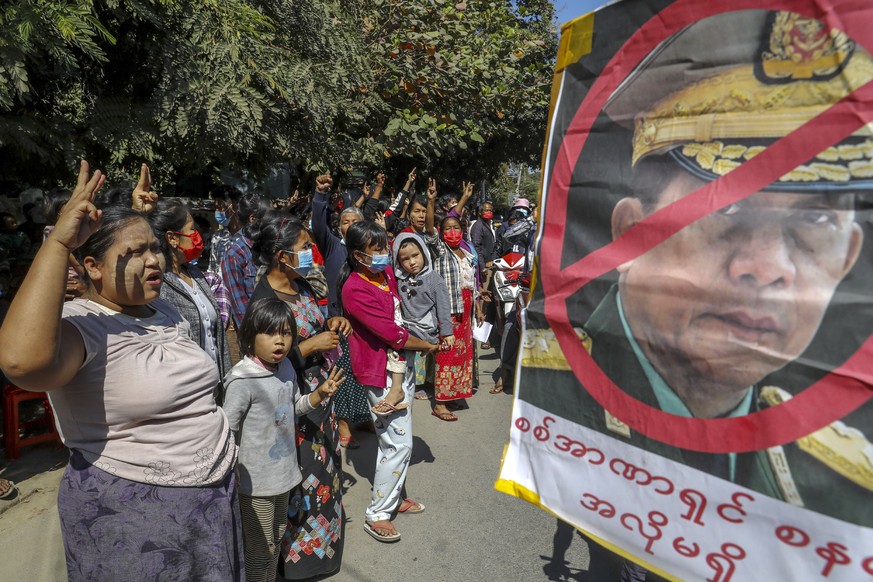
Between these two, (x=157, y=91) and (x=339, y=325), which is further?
(x=157, y=91)

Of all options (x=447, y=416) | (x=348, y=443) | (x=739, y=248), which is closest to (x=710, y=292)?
(x=739, y=248)

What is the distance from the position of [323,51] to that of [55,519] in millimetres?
4991

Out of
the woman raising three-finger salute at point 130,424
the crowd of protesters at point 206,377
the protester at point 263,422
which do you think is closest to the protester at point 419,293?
the crowd of protesters at point 206,377

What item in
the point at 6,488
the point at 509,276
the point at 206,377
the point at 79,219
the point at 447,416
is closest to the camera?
the point at 79,219

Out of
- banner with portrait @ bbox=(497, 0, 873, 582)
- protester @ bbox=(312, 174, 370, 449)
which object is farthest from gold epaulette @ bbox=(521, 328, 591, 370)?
protester @ bbox=(312, 174, 370, 449)

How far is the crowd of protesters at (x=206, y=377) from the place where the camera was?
161 centimetres

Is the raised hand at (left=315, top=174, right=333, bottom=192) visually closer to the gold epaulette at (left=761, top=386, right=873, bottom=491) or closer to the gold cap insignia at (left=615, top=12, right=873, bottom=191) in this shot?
the gold cap insignia at (left=615, top=12, right=873, bottom=191)

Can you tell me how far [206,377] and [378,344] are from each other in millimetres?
1299

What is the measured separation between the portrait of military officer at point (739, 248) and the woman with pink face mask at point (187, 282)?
2051 mm

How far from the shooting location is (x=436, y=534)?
3.30m

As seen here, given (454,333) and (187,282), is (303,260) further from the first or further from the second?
(454,333)

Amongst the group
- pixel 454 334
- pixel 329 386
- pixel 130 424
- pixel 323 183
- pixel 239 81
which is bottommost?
pixel 454 334

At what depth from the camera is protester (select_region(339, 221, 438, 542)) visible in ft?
9.93

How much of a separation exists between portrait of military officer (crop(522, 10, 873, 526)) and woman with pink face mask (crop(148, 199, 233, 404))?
2051 mm
